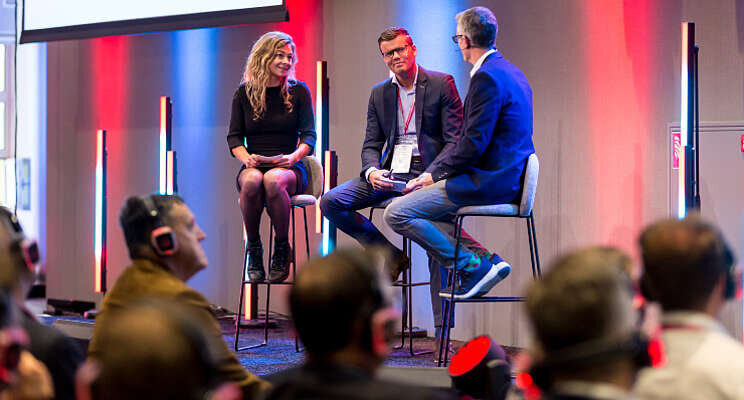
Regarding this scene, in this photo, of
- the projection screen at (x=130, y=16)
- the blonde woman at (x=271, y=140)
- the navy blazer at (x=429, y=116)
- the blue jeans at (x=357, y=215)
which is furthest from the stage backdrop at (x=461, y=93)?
the blonde woman at (x=271, y=140)

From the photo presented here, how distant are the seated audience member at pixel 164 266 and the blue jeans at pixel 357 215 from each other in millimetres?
1972

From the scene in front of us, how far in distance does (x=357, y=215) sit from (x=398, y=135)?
49 cm

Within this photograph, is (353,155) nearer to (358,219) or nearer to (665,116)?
(358,219)

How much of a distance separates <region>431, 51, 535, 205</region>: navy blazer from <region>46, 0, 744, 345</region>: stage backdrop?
38.7 inches

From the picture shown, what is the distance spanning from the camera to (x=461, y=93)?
5.28 m

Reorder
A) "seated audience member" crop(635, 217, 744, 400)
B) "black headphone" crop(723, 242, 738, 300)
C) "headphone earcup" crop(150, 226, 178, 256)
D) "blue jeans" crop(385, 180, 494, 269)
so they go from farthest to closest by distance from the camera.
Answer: "blue jeans" crop(385, 180, 494, 269)
"headphone earcup" crop(150, 226, 178, 256)
"black headphone" crop(723, 242, 738, 300)
"seated audience member" crop(635, 217, 744, 400)

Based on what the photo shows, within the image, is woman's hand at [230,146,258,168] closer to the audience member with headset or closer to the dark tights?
the dark tights

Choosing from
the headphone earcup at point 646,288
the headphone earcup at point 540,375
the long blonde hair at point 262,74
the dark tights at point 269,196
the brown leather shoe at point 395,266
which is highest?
the long blonde hair at point 262,74

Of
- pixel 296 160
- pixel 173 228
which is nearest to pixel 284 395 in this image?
pixel 173 228

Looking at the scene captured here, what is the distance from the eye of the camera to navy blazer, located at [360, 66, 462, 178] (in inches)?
173

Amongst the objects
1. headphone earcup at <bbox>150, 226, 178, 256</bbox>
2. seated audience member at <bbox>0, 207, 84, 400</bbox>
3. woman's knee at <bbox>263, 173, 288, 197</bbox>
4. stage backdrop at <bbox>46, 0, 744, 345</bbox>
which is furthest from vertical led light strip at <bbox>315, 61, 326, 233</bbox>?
seated audience member at <bbox>0, 207, 84, 400</bbox>

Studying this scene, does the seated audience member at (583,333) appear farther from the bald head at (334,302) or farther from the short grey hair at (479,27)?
the short grey hair at (479,27)

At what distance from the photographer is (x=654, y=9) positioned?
183 inches

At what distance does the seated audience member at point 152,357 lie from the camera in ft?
4.25
